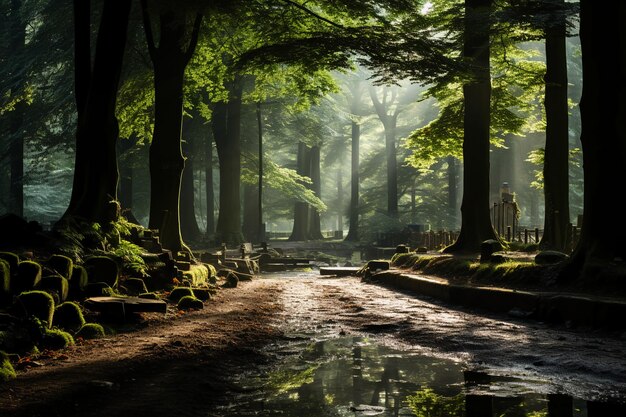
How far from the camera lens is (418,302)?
1260 centimetres

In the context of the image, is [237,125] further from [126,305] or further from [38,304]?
[38,304]

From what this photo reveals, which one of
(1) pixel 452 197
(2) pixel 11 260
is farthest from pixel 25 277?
(1) pixel 452 197

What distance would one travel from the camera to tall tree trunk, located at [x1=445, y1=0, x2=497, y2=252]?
58.9 feet

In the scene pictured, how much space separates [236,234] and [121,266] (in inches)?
958

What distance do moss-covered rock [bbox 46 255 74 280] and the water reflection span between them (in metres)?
3.67

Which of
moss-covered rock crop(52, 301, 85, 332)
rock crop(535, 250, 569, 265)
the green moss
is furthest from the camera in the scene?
rock crop(535, 250, 569, 265)

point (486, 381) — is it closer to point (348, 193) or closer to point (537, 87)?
point (537, 87)

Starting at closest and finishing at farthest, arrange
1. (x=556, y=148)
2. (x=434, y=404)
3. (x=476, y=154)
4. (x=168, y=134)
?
(x=434, y=404) → (x=168, y=134) → (x=556, y=148) → (x=476, y=154)

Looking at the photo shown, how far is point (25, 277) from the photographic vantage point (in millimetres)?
7926

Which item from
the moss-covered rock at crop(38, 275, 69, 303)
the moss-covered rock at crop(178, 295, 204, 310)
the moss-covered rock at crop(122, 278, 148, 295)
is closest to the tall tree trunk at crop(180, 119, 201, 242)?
the moss-covered rock at crop(122, 278, 148, 295)

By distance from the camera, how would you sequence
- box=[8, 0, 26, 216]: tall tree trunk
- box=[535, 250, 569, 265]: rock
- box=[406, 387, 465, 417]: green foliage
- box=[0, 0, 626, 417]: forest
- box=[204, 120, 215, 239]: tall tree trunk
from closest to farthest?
1. box=[406, 387, 465, 417]: green foliage
2. box=[0, 0, 626, 417]: forest
3. box=[535, 250, 569, 265]: rock
4. box=[8, 0, 26, 216]: tall tree trunk
5. box=[204, 120, 215, 239]: tall tree trunk

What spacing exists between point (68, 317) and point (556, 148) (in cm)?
1350

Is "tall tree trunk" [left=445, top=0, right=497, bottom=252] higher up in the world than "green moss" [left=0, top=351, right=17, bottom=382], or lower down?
higher up

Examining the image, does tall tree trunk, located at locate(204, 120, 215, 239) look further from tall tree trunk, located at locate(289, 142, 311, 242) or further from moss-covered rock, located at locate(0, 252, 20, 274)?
moss-covered rock, located at locate(0, 252, 20, 274)
